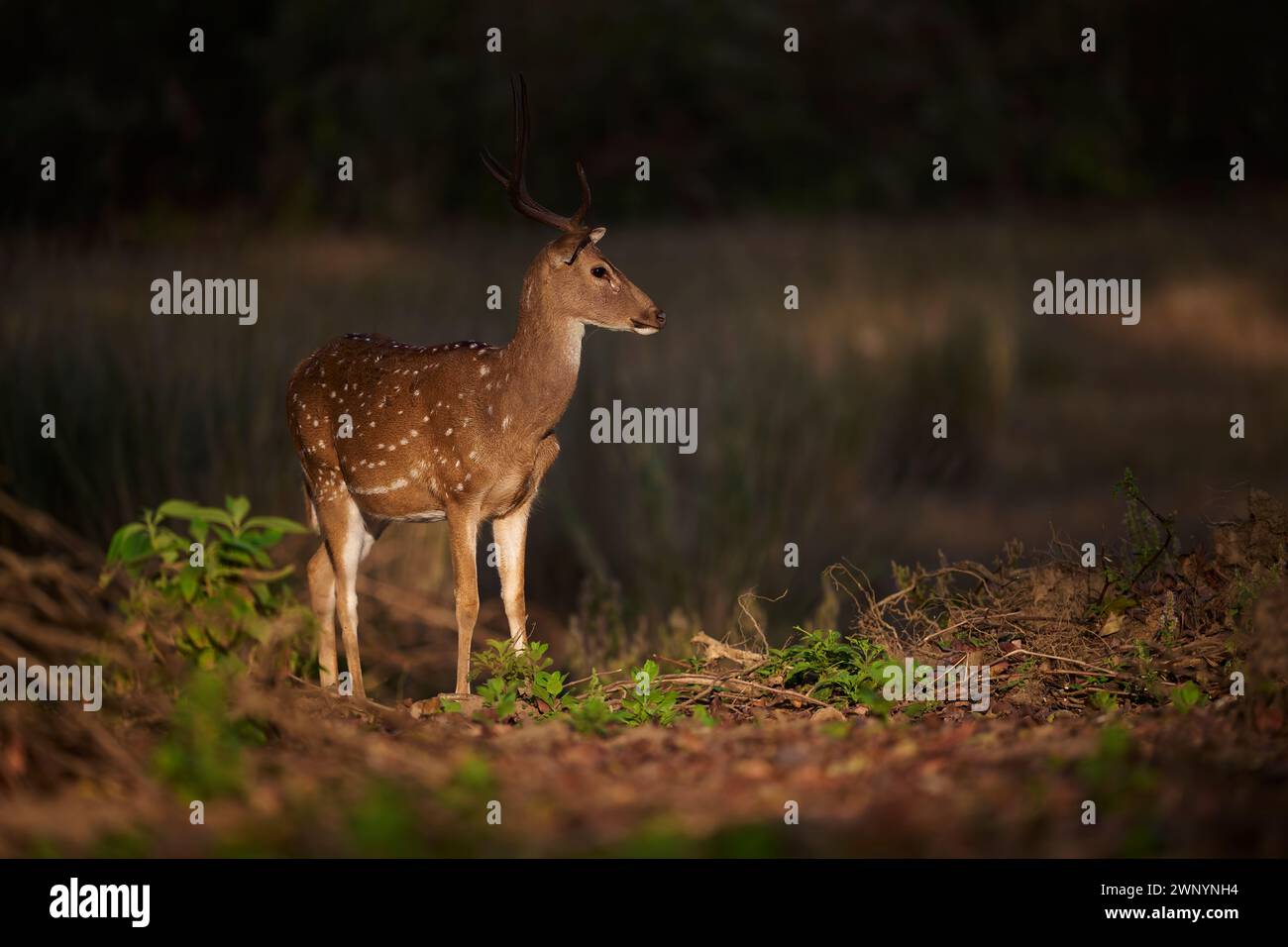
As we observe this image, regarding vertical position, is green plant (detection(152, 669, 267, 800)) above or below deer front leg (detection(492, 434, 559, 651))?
below

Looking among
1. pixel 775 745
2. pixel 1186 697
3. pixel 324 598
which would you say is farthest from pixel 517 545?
pixel 1186 697

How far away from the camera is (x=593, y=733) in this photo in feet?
19.1

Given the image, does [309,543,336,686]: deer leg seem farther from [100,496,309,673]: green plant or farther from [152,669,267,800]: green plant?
[152,669,267,800]: green plant

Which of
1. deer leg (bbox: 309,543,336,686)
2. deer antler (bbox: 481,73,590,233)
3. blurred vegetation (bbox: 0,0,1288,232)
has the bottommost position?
deer leg (bbox: 309,543,336,686)

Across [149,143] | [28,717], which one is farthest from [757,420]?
[149,143]

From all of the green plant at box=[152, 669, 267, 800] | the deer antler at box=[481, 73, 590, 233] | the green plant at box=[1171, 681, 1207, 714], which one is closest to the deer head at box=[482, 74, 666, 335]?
the deer antler at box=[481, 73, 590, 233]

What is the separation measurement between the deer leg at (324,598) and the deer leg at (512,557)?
3.15 ft

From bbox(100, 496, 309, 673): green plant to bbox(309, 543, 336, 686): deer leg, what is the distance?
0.68 meters

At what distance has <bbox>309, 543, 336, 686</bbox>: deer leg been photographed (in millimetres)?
8133

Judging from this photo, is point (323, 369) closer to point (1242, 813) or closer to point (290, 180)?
point (1242, 813)

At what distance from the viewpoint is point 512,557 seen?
771 cm

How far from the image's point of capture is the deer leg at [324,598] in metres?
8.13

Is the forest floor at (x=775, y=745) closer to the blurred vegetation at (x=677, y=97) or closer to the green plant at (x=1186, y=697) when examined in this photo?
the green plant at (x=1186, y=697)
